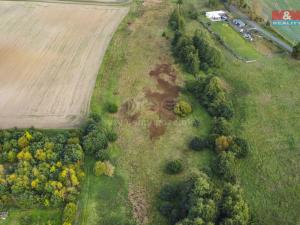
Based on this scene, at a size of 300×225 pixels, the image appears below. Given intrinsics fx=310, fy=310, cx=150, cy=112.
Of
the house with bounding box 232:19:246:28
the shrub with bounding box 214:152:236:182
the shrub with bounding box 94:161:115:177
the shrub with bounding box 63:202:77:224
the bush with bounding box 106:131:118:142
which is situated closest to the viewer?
the shrub with bounding box 63:202:77:224

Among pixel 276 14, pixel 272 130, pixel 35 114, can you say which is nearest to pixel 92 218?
pixel 35 114

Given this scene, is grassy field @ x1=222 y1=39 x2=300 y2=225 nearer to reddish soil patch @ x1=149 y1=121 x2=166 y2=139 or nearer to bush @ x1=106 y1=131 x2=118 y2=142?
reddish soil patch @ x1=149 y1=121 x2=166 y2=139

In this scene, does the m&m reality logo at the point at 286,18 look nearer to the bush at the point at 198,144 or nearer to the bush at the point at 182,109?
the bush at the point at 182,109

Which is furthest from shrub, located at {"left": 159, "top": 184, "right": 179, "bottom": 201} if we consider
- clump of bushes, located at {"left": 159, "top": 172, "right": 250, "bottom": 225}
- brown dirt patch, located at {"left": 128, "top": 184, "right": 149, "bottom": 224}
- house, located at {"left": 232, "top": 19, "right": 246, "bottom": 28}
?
house, located at {"left": 232, "top": 19, "right": 246, "bottom": 28}

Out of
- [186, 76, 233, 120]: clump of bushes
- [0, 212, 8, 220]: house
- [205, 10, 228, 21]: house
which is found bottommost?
[0, 212, 8, 220]: house

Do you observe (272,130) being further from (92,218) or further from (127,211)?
(92,218)

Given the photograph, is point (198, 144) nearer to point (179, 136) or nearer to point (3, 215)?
point (179, 136)
